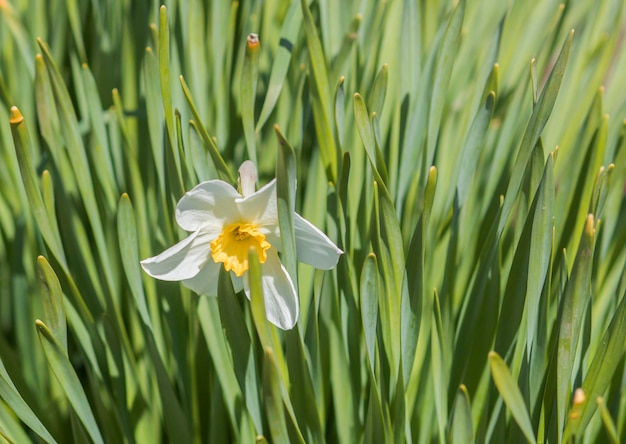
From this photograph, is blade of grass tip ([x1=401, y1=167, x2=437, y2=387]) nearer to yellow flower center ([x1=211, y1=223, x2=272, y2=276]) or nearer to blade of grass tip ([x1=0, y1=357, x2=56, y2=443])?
yellow flower center ([x1=211, y1=223, x2=272, y2=276])

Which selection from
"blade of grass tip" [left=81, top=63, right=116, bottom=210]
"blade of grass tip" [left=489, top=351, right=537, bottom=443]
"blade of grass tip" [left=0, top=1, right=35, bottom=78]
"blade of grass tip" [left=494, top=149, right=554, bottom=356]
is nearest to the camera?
"blade of grass tip" [left=489, top=351, right=537, bottom=443]

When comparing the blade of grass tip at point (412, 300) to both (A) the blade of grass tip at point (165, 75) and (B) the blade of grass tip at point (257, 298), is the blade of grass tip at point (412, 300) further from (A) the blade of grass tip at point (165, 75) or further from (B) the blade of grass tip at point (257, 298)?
(A) the blade of grass tip at point (165, 75)

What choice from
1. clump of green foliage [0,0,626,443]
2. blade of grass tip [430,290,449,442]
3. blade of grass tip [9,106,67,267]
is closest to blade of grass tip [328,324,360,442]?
clump of green foliage [0,0,626,443]

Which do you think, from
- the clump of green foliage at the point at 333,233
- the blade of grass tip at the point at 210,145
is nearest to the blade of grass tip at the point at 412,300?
the clump of green foliage at the point at 333,233

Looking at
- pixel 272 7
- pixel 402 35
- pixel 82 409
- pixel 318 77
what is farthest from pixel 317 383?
pixel 272 7

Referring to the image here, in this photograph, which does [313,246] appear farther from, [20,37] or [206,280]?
[20,37]

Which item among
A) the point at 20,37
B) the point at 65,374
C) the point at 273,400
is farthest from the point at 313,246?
the point at 20,37

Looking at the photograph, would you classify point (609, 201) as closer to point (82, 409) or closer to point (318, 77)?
point (318, 77)

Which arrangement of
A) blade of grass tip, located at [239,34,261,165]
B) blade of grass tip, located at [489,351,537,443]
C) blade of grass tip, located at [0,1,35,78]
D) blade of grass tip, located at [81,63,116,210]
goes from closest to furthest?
blade of grass tip, located at [489,351,537,443]
blade of grass tip, located at [239,34,261,165]
blade of grass tip, located at [81,63,116,210]
blade of grass tip, located at [0,1,35,78]
